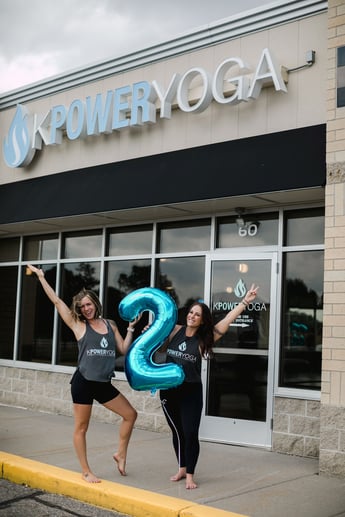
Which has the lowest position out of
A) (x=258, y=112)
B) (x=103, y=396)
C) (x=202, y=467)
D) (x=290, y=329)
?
(x=202, y=467)

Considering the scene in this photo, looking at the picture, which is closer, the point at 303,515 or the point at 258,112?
the point at 303,515

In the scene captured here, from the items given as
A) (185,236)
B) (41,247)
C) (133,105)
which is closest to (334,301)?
(185,236)

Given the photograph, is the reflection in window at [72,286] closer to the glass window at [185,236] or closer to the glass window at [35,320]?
the glass window at [35,320]

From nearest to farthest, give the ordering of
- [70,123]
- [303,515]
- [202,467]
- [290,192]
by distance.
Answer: [303,515]
[202,467]
[290,192]
[70,123]

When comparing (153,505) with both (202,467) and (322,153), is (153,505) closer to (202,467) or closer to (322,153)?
(202,467)

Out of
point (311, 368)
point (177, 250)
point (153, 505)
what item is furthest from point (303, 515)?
point (177, 250)

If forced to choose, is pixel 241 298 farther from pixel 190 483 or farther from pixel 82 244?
pixel 82 244

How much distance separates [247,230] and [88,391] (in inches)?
143

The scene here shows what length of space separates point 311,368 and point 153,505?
10.7 ft

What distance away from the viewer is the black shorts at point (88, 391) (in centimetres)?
646

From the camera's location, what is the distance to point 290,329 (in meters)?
8.56

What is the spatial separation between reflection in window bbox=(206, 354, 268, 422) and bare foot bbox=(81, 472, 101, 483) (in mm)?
2617

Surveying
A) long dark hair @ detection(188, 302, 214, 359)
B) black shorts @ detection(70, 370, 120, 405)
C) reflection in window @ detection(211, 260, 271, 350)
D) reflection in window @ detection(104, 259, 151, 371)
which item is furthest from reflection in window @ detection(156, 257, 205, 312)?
black shorts @ detection(70, 370, 120, 405)

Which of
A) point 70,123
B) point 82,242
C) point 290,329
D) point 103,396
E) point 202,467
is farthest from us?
point 82,242
